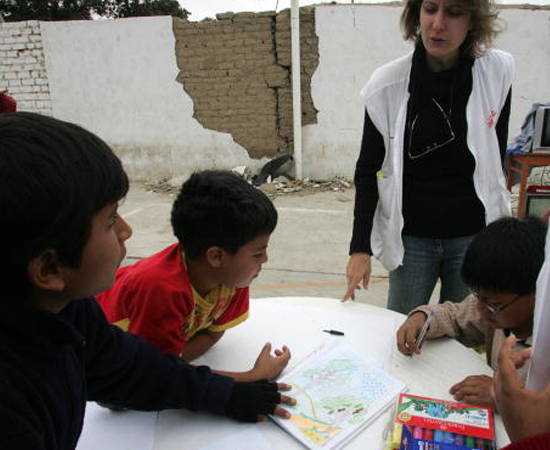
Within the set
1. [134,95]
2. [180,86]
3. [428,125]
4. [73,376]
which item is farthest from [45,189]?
[134,95]

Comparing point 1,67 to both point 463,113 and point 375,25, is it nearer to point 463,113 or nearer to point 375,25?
point 375,25

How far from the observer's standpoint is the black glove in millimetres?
967

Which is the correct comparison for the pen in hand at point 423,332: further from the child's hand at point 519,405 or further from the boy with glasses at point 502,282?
the child's hand at point 519,405

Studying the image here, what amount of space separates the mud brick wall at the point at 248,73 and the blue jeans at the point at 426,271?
4.48 metres

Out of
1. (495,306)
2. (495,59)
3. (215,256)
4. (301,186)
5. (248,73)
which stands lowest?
(301,186)

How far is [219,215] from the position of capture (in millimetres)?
1161

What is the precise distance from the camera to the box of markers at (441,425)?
88 cm

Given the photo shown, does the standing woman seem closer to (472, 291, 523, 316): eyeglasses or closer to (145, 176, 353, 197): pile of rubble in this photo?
(472, 291, 523, 316): eyeglasses

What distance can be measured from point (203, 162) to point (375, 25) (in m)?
2.81

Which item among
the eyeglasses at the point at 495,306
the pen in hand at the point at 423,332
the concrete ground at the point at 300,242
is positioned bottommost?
the concrete ground at the point at 300,242

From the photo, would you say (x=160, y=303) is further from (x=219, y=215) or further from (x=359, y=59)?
(x=359, y=59)

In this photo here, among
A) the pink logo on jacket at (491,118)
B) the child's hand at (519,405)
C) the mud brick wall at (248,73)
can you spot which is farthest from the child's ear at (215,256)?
the mud brick wall at (248,73)

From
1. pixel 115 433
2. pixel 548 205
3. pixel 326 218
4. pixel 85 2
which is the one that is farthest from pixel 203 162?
pixel 85 2

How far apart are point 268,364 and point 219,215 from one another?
0.39m
